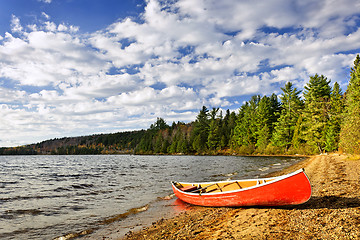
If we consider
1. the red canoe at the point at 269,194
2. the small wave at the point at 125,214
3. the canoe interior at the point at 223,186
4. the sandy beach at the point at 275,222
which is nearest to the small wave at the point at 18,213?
the small wave at the point at 125,214

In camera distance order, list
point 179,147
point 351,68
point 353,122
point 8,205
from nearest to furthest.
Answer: point 8,205, point 353,122, point 351,68, point 179,147

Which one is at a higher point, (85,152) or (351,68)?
(351,68)

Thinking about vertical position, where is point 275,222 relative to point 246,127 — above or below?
below

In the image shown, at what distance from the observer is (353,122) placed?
22891mm

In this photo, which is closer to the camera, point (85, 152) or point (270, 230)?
point (270, 230)

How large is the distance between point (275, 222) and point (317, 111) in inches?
1933

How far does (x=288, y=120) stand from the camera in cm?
6094

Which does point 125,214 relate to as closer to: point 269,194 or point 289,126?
point 269,194

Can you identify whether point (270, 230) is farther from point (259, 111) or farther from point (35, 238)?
point (259, 111)

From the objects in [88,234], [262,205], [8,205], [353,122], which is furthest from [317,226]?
[353,122]

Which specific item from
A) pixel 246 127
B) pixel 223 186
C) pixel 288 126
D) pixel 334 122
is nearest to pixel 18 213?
pixel 223 186

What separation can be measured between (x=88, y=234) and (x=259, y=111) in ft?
226

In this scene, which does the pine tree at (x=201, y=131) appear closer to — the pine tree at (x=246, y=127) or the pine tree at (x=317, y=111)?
the pine tree at (x=246, y=127)

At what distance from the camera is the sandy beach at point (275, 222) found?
18.7 feet
